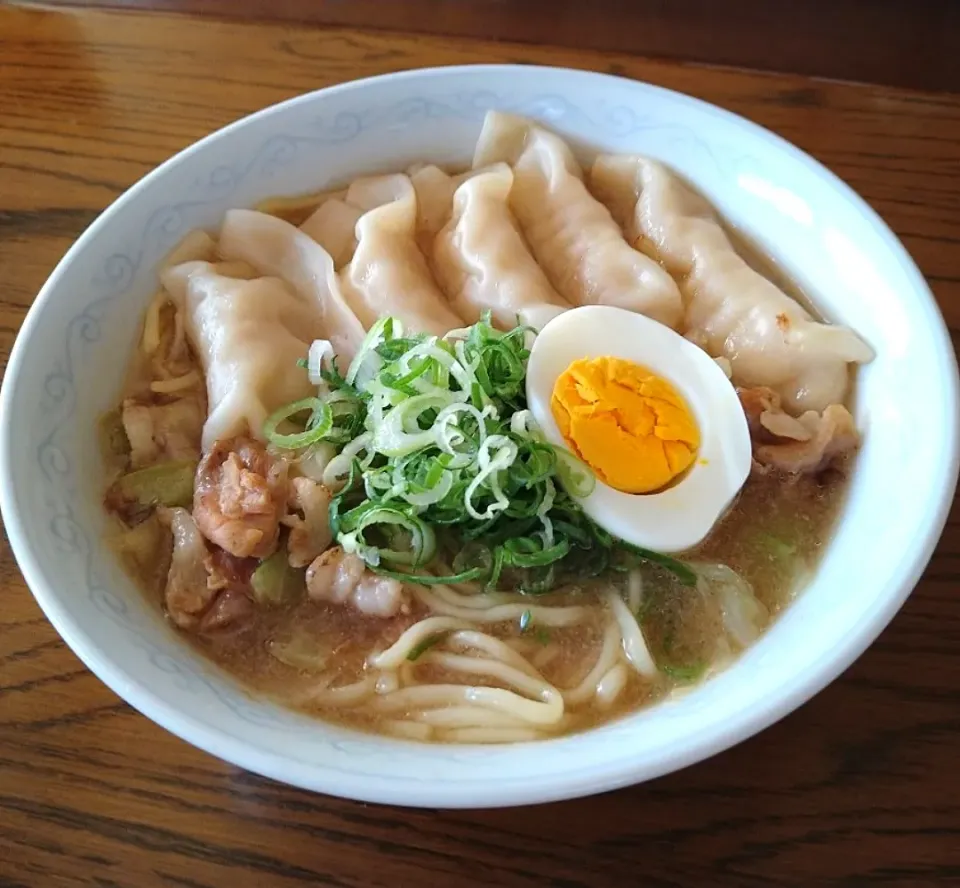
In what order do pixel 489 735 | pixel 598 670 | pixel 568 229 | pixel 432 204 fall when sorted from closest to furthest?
pixel 489 735 < pixel 598 670 < pixel 568 229 < pixel 432 204

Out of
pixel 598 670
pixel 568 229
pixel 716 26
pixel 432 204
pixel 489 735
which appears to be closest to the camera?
pixel 489 735

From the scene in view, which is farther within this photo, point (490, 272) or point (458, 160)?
point (458, 160)

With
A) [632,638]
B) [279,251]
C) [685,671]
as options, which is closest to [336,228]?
[279,251]

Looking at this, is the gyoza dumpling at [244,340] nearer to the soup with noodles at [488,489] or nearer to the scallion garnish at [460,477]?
the soup with noodles at [488,489]

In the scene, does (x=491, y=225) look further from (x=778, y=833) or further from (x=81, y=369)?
(x=778, y=833)

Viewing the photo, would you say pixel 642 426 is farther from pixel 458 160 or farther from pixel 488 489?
pixel 458 160

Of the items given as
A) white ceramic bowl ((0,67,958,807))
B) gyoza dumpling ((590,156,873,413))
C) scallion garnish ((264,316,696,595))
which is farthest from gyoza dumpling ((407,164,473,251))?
scallion garnish ((264,316,696,595))

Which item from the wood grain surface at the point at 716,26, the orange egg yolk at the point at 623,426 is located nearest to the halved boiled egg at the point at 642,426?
the orange egg yolk at the point at 623,426

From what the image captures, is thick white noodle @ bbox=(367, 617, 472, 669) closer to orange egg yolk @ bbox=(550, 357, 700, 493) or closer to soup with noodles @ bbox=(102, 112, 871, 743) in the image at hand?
soup with noodles @ bbox=(102, 112, 871, 743)

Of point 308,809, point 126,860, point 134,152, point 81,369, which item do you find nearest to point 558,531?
point 308,809
